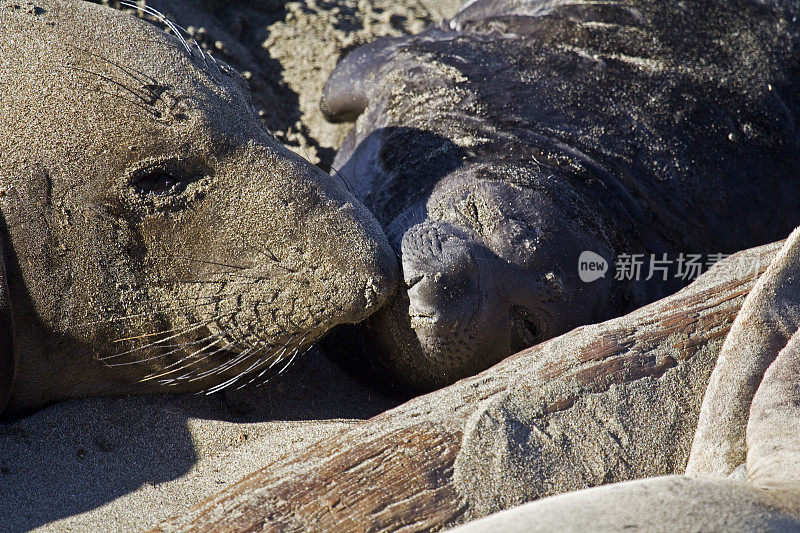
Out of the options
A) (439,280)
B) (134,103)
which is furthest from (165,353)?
(439,280)

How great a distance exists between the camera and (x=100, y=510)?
6.91 ft

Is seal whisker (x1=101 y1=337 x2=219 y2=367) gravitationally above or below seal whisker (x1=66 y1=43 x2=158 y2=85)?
below

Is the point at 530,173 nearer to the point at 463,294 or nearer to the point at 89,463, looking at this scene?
the point at 463,294

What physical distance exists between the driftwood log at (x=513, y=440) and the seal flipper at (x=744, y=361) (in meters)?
0.08

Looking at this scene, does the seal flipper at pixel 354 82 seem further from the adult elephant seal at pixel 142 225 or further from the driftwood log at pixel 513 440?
the driftwood log at pixel 513 440

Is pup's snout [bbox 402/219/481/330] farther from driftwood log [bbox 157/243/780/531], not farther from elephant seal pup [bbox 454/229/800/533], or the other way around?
elephant seal pup [bbox 454/229/800/533]

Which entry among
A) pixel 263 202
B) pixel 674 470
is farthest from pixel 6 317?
pixel 674 470

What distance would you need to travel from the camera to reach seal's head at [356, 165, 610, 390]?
8.35 feet

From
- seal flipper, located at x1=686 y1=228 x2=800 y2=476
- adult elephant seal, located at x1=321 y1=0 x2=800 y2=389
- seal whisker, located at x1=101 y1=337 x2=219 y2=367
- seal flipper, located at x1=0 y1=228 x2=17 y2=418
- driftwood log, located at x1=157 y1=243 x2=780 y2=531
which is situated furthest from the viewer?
adult elephant seal, located at x1=321 y1=0 x2=800 y2=389

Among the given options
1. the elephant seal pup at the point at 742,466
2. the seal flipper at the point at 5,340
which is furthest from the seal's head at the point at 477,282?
the seal flipper at the point at 5,340

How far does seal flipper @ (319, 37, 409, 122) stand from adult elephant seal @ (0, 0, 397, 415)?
1.49m

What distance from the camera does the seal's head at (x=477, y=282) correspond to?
8.35 feet

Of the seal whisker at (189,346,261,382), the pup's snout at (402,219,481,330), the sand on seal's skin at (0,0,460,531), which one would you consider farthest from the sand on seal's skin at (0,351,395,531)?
the pup's snout at (402,219,481,330)

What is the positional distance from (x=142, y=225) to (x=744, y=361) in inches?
66.1
